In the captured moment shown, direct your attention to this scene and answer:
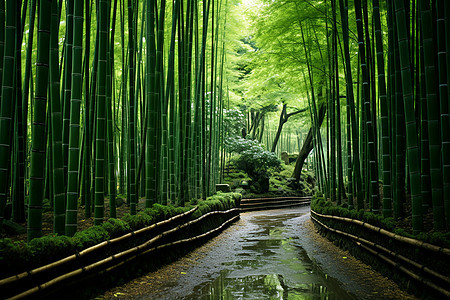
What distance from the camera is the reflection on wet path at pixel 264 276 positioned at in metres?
2.38

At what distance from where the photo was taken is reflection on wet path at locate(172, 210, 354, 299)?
2385 millimetres

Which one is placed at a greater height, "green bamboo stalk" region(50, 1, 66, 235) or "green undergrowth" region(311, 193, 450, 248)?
"green bamboo stalk" region(50, 1, 66, 235)

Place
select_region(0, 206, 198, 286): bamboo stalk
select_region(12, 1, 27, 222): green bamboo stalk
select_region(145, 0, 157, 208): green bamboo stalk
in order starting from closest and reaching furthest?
1. select_region(0, 206, 198, 286): bamboo stalk
2. select_region(12, 1, 27, 222): green bamboo stalk
3. select_region(145, 0, 157, 208): green bamboo stalk

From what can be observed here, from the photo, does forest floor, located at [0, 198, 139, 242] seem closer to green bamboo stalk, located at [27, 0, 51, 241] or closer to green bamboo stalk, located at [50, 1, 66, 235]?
green bamboo stalk, located at [50, 1, 66, 235]

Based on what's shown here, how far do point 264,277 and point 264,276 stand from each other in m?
0.03

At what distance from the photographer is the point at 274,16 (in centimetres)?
693

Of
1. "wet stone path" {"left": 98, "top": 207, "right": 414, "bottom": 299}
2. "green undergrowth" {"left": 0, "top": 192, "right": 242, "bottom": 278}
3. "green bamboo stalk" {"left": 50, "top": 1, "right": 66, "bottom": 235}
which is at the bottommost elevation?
"wet stone path" {"left": 98, "top": 207, "right": 414, "bottom": 299}

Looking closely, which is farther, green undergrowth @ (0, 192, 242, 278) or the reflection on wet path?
the reflection on wet path

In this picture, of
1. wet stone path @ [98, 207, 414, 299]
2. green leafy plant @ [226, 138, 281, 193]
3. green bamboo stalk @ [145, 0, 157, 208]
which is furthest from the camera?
green leafy plant @ [226, 138, 281, 193]

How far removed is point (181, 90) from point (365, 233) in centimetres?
273

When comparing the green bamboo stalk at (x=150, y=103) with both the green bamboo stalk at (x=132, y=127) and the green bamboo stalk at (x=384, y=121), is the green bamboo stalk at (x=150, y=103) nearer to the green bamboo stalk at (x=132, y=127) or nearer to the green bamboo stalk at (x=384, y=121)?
the green bamboo stalk at (x=132, y=127)

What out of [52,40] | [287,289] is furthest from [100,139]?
[287,289]

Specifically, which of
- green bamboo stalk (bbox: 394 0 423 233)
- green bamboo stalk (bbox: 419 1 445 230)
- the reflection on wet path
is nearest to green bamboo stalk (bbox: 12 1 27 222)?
the reflection on wet path

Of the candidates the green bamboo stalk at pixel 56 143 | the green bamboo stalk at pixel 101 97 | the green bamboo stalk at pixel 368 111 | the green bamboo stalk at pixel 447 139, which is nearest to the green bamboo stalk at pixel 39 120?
the green bamboo stalk at pixel 56 143
